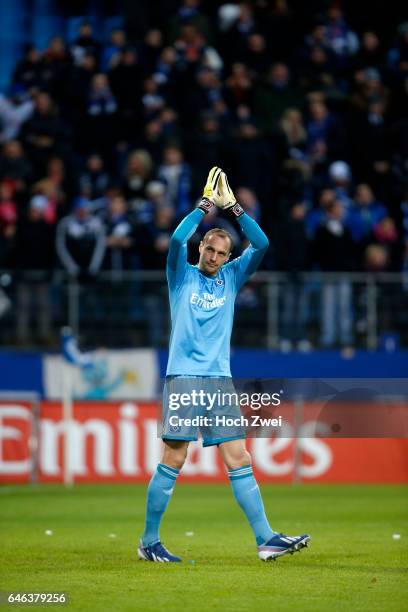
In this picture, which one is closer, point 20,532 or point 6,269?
point 20,532

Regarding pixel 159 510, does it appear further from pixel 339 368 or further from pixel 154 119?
pixel 154 119

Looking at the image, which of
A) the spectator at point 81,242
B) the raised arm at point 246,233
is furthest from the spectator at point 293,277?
the raised arm at point 246,233

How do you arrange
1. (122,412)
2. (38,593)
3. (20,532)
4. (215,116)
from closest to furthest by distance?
(38,593), (20,532), (122,412), (215,116)

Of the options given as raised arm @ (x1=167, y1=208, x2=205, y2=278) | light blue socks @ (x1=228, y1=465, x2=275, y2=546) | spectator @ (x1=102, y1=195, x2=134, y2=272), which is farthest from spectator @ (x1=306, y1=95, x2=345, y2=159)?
light blue socks @ (x1=228, y1=465, x2=275, y2=546)

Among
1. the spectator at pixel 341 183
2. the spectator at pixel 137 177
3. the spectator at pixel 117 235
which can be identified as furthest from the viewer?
the spectator at pixel 341 183

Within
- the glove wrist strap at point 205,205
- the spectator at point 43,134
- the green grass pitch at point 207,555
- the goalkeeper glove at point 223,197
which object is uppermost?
the spectator at point 43,134

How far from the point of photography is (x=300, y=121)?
81.0 ft

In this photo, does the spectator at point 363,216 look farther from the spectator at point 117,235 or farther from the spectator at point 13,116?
the spectator at point 13,116

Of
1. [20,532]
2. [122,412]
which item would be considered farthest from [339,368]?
[20,532]

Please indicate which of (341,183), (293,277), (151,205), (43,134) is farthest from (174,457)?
(43,134)

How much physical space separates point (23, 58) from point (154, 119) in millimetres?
3351

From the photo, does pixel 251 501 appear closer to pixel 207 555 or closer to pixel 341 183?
pixel 207 555

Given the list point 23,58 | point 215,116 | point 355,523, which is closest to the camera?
point 355,523

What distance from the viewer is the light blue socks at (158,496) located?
1065 cm
